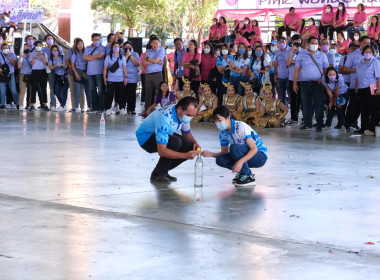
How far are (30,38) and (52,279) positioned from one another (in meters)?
19.8

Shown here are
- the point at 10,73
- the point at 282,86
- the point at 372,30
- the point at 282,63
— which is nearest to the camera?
the point at 282,63

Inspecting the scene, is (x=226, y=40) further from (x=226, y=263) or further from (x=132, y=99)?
(x=226, y=263)

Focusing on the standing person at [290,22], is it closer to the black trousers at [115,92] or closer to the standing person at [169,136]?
the black trousers at [115,92]

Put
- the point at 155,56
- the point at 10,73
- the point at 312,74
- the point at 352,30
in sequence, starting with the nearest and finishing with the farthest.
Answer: the point at 312,74, the point at 155,56, the point at 10,73, the point at 352,30

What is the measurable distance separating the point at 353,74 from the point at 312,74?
1.00 m

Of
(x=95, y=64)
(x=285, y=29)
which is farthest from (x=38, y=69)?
(x=285, y=29)

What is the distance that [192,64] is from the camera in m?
22.0

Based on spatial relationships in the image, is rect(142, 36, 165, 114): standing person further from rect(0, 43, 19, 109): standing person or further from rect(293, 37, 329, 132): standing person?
rect(293, 37, 329, 132): standing person

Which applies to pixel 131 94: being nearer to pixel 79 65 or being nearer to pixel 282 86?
pixel 79 65

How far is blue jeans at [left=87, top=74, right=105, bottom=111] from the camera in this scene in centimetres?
2233

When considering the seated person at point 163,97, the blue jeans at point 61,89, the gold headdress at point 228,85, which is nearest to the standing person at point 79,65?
the blue jeans at point 61,89

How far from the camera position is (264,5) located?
3028 centimetres

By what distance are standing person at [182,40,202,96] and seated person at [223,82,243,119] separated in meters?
1.62

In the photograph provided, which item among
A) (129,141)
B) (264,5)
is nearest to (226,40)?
(264,5)
